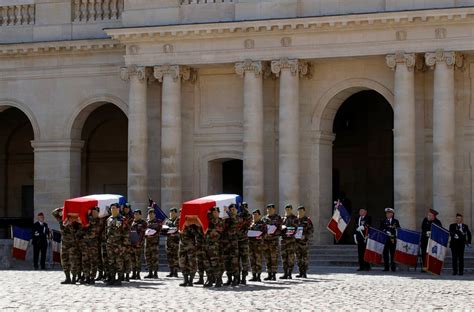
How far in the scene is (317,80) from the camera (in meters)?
38.5

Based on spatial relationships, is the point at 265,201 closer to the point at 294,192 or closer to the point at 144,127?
the point at 294,192

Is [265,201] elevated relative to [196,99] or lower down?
lower down

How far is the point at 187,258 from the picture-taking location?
2758 cm

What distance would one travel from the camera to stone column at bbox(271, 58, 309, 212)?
37656 mm

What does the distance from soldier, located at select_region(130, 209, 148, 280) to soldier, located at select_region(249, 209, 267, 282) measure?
2655 mm

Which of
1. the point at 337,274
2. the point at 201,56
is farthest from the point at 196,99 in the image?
the point at 337,274

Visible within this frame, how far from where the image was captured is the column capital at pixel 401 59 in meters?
36.1

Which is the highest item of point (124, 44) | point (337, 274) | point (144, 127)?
point (124, 44)

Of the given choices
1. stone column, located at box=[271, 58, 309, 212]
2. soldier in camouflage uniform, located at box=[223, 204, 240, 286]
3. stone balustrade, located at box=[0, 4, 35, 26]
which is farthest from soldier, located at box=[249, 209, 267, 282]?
stone balustrade, located at box=[0, 4, 35, 26]

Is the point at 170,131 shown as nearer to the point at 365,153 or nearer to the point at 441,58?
the point at 441,58

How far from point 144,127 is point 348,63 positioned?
6670 mm

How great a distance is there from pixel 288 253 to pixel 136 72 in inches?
445

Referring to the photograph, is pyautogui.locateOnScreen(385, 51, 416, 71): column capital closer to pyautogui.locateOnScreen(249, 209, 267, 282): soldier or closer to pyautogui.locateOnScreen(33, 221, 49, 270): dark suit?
pyautogui.locateOnScreen(249, 209, 267, 282): soldier

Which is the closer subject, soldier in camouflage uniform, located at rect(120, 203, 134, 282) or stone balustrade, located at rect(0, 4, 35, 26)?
soldier in camouflage uniform, located at rect(120, 203, 134, 282)
